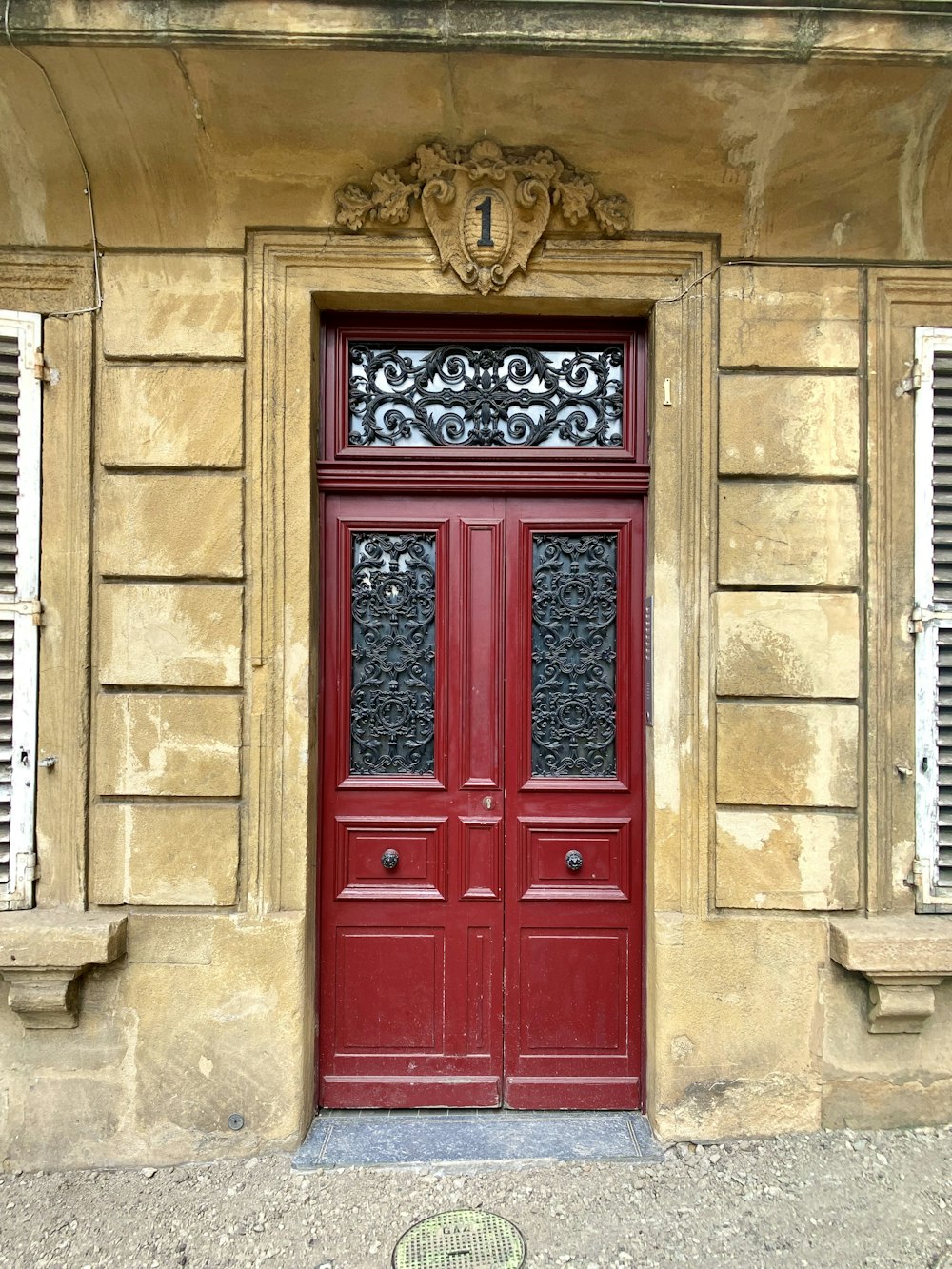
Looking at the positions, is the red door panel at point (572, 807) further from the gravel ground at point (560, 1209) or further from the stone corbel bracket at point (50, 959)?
the stone corbel bracket at point (50, 959)

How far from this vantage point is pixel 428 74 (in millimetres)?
2898

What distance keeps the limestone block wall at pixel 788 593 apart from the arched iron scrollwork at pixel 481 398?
63cm

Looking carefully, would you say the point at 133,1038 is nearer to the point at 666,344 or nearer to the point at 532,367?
the point at 532,367

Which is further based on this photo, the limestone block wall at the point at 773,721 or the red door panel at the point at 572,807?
the red door panel at the point at 572,807

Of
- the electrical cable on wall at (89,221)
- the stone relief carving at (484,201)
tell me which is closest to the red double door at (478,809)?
the stone relief carving at (484,201)

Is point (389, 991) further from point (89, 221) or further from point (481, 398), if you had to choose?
point (89, 221)

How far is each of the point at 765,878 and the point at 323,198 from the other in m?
3.55

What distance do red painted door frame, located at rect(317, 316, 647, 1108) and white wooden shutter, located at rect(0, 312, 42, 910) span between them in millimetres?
1237

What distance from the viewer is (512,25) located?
270 cm

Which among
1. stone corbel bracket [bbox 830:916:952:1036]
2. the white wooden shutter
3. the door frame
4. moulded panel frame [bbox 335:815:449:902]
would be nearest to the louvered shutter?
stone corbel bracket [bbox 830:916:952:1036]

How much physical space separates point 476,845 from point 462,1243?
4.77 ft

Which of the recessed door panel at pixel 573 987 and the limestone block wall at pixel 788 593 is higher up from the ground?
the limestone block wall at pixel 788 593

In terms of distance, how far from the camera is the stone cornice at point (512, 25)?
2.68 meters

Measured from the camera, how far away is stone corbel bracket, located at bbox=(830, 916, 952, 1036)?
3068mm
